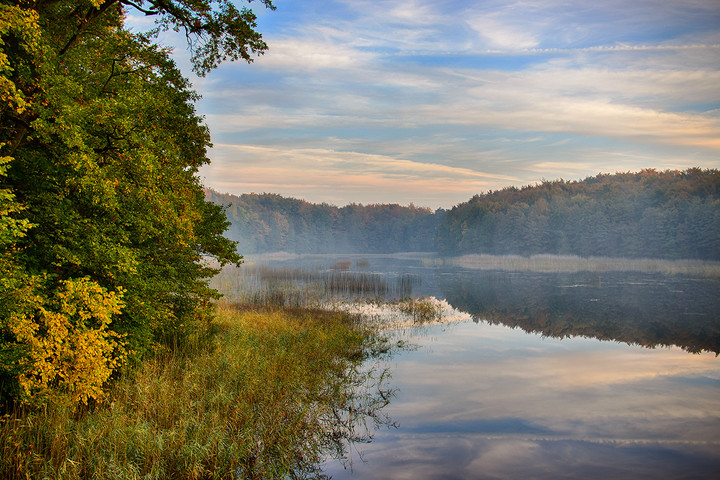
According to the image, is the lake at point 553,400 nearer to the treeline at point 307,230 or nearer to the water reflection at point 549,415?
the water reflection at point 549,415

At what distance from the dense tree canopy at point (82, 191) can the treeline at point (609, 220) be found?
8833 centimetres

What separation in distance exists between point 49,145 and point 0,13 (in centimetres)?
240

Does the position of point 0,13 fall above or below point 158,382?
above

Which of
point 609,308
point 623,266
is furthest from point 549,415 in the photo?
point 623,266

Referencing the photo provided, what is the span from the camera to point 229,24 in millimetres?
12672

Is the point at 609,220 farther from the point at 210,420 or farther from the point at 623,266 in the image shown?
the point at 210,420

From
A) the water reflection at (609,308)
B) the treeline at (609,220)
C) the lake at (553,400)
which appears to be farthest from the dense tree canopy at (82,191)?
the treeline at (609,220)

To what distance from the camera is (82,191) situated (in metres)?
9.98

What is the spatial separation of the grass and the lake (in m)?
0.88

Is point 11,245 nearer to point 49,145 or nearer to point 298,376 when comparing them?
point 49,145

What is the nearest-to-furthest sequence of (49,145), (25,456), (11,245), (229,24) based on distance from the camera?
(25,456) → (11,245) → (49,145) → (229,24)

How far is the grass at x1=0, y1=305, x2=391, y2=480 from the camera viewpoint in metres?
7.86

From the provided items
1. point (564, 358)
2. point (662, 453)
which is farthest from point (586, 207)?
point (662, 453)

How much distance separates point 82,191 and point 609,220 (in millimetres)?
107969
